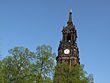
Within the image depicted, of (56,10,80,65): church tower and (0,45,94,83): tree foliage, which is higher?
(56,10,80,65): church tower

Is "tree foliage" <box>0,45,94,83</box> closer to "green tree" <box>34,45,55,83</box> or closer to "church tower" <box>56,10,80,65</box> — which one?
"green tree" <box>34,45,55,83</box>

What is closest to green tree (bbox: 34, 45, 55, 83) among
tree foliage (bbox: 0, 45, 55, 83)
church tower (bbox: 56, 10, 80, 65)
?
tree foliage (bbox: 0, 45, 55, 83)

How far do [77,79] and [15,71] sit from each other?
11676mm

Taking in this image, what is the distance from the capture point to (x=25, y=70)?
42.5 metres

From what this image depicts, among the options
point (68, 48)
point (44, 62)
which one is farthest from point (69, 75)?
point (68, 48)

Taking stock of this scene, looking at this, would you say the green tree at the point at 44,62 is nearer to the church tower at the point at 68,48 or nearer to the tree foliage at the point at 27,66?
the tree foliage at the point at 27,66

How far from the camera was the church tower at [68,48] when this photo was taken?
91438mm

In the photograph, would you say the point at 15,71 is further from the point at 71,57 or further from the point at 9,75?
the point at 71,57

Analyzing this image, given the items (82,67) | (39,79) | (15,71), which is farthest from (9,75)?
(82,67)

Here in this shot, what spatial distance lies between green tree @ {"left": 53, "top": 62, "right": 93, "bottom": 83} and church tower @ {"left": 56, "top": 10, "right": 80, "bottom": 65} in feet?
120

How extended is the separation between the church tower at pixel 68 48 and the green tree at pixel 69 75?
3670 centimetres

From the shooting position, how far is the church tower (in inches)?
3600

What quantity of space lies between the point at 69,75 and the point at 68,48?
136 feet

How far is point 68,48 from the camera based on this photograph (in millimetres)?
93250
